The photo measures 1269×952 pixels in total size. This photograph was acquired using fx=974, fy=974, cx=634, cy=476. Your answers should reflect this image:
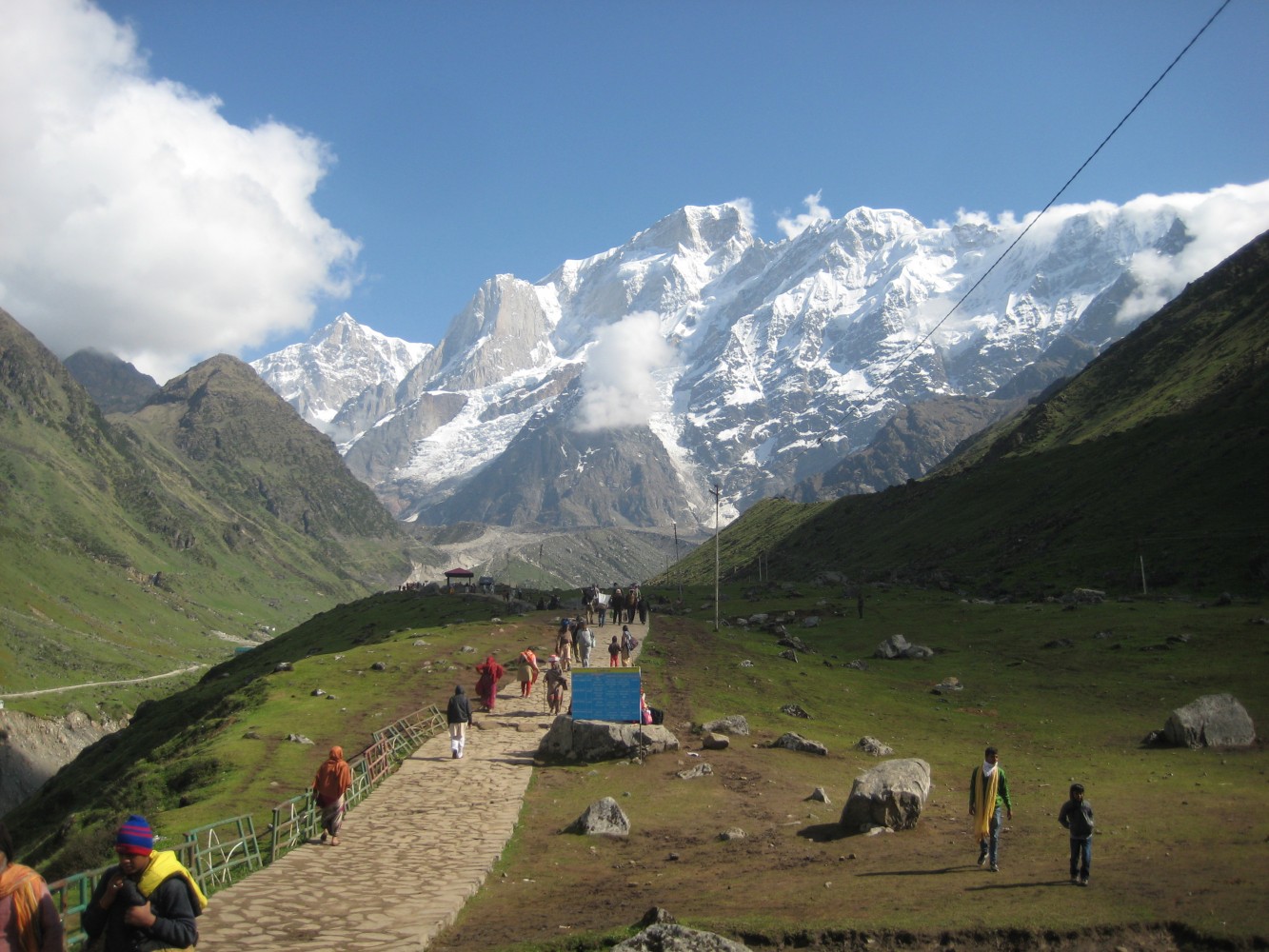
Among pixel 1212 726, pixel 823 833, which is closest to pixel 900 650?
pixel 1212 726

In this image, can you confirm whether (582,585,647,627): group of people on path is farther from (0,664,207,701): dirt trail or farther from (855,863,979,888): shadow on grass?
(0,664,207,701): dirt trail

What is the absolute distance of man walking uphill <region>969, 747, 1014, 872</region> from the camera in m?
19.5

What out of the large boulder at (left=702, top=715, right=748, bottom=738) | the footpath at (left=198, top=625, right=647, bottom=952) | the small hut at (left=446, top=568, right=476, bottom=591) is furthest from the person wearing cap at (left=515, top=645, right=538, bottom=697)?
the small hut at (left=446, top=568, right=476, bottom=591)

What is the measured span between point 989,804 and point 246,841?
1557 centimetres

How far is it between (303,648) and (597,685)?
59.0 meters

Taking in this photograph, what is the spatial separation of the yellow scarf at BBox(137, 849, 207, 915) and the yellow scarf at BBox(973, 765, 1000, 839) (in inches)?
585

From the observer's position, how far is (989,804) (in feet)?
65.1

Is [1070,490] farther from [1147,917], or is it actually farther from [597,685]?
[1147,917]

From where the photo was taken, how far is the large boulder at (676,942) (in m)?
14.3

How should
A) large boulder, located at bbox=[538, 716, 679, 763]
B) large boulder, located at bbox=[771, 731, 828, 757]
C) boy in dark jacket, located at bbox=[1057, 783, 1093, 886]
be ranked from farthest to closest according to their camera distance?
large boulder, located at bbox=[771, 731, 828, 757] → large boulder, located at bbox=[538, 716, 679, 763] → boy in dark jacket, located at bbox=[1057, 783, 1093, 886]

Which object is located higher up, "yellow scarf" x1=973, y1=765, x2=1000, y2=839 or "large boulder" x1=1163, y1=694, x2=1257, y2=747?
"large boulder" x1=1163, y1=694, x2=1257, y2=747

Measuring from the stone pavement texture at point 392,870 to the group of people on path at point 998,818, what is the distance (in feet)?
34.2

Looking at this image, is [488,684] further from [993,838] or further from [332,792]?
[993,838]

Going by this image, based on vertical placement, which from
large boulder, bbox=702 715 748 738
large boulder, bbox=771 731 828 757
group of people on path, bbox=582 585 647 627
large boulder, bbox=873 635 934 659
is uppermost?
group of people on path, bbox=582 585 647 627
